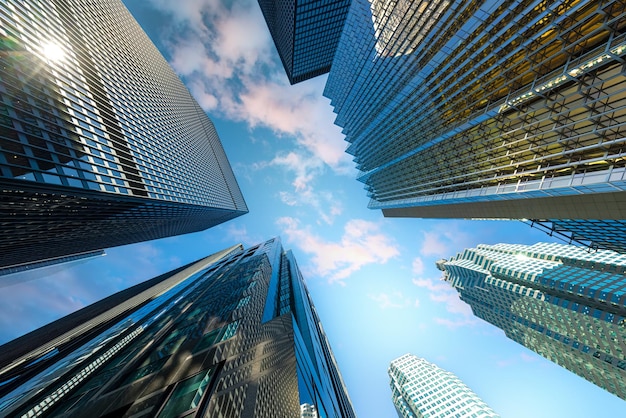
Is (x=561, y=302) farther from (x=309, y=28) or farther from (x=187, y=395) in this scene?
(x=309, y=28)

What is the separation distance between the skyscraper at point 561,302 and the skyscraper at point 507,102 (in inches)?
1837

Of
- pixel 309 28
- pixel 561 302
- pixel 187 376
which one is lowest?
pixel 561 302

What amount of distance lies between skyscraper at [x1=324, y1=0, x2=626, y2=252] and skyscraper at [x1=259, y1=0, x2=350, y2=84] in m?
37.1

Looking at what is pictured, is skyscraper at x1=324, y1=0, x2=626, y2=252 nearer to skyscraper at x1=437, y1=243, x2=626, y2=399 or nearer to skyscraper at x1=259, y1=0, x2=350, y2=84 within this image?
skyscraper at x1=259, y1=0, x2=350, y2=84

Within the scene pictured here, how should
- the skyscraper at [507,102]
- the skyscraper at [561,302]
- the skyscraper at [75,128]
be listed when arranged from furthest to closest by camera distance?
the skyscraper at [561,302]
the skyscraper at [75,128]
the skyscraper at [507,102]

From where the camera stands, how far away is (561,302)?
103500 mm

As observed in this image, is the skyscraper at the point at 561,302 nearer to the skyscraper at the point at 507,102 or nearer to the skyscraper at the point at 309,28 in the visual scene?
the skyscraper at the point at 507,102

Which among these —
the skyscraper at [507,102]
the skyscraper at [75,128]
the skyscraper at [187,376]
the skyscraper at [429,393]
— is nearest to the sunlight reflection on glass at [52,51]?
the skyscraper at [75,128]

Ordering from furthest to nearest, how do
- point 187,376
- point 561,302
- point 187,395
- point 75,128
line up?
point 561,302, point 75,128, point 187,376, point 187,395

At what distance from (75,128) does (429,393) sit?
169 metres

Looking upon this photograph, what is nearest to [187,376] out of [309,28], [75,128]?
[75,128]

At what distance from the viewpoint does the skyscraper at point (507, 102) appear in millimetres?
27516

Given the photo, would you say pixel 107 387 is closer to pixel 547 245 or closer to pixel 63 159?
pixel 63 159

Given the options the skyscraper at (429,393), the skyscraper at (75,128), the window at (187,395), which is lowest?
the skyscraper at (429,393)
